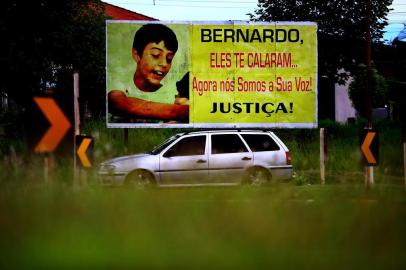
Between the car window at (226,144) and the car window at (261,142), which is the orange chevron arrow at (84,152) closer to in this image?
the car window at (226,144)

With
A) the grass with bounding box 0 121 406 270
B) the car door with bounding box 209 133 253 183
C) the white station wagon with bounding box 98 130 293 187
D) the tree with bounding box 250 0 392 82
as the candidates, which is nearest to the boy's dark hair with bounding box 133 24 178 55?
the white station wagon with bounding box 98 130 293 187

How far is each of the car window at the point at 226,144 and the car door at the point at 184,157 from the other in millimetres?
226

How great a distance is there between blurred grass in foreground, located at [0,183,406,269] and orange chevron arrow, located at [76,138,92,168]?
222 centimetres

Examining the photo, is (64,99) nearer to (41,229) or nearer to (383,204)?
(41,229)

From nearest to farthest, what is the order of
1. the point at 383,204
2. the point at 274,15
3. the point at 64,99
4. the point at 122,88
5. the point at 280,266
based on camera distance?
the point at 280,266 < the point at 383,204 < the point at 64,99 < the point at 122,88 < the point at 274,15

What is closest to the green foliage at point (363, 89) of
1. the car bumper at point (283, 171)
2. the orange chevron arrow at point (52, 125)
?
the car bumper at point (283, 171)

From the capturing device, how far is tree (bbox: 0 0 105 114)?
20.5 metres

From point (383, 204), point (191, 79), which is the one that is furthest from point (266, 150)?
point (383, 204)

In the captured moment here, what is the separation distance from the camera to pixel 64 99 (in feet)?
21.9

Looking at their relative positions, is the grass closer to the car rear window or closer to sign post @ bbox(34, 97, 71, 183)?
sign post @ bbox(34, 97, 71, 183)

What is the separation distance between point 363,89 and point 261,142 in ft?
63.4

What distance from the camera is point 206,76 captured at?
62.5 feet

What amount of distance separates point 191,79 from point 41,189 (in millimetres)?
13868

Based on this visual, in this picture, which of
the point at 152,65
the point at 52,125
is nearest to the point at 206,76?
the point at 152,65
